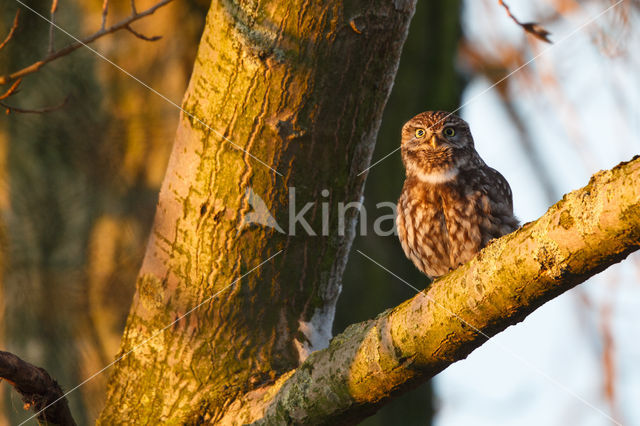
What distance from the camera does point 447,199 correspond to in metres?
3.73

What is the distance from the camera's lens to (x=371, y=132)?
3074mm

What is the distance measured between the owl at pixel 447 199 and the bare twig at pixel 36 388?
2048 mm

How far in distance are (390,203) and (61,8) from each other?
7.69ft

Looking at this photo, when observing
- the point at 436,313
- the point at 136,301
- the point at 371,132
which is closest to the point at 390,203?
the point at 371,132

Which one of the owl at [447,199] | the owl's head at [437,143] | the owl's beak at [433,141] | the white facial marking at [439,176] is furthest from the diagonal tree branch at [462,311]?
the owl's beak at [433,141]

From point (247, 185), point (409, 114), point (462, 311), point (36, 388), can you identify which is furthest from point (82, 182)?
point (462, 311)

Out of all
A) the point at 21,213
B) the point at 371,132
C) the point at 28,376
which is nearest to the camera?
the point at 28,376

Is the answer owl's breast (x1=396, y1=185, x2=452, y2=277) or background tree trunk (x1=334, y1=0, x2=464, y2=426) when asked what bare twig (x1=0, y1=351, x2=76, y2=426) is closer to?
owl's breast (x1=396, y1=185, x2=452, y2=277)

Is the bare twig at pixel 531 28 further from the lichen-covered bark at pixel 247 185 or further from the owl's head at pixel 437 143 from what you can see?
the owl's head at pixel 437 143

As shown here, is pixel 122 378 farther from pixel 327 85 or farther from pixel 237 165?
pixel 327 85

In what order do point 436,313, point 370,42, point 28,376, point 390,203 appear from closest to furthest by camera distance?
1. point 436,313
2. point 28,376
3. point 370,42
4. point 390,203

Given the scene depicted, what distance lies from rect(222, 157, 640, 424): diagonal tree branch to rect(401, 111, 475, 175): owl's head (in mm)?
1743

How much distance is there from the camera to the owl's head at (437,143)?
407 centimetres

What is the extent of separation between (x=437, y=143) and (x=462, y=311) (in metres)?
2.19
